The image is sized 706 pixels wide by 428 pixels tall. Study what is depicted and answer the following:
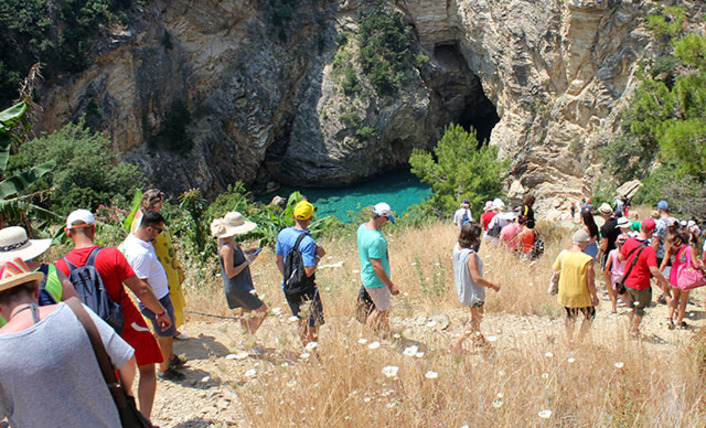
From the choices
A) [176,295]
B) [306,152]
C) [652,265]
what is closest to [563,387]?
[652,265]

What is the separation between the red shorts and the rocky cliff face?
21.4m

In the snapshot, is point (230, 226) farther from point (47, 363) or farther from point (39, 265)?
point (47, 363)

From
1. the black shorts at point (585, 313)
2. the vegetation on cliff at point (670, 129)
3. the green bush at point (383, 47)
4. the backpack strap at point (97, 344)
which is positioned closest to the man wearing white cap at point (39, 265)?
the backpack strap at point (97, 344)

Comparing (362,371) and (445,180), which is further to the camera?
(445,180)

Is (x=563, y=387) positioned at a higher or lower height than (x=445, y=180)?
higher

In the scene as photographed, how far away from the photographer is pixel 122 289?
2.99 metres

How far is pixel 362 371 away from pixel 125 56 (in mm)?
25960

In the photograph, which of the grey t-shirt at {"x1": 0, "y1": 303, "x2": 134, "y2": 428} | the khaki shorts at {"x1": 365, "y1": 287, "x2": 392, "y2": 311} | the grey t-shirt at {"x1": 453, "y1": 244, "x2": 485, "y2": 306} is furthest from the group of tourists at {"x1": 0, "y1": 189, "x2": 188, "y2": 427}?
the grey t-shirt at {"x1": 453, "y1": 244, "x2": 485, "y2": 306}

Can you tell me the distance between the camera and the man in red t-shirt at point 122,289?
2959 mm

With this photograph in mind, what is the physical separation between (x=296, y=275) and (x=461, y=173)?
53.8 feet

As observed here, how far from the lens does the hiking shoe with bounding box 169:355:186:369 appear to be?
12.7ft

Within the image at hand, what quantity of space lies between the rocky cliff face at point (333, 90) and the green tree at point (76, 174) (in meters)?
6.04

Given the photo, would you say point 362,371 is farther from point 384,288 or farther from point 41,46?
point 41,46

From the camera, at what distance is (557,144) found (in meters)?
23.3
